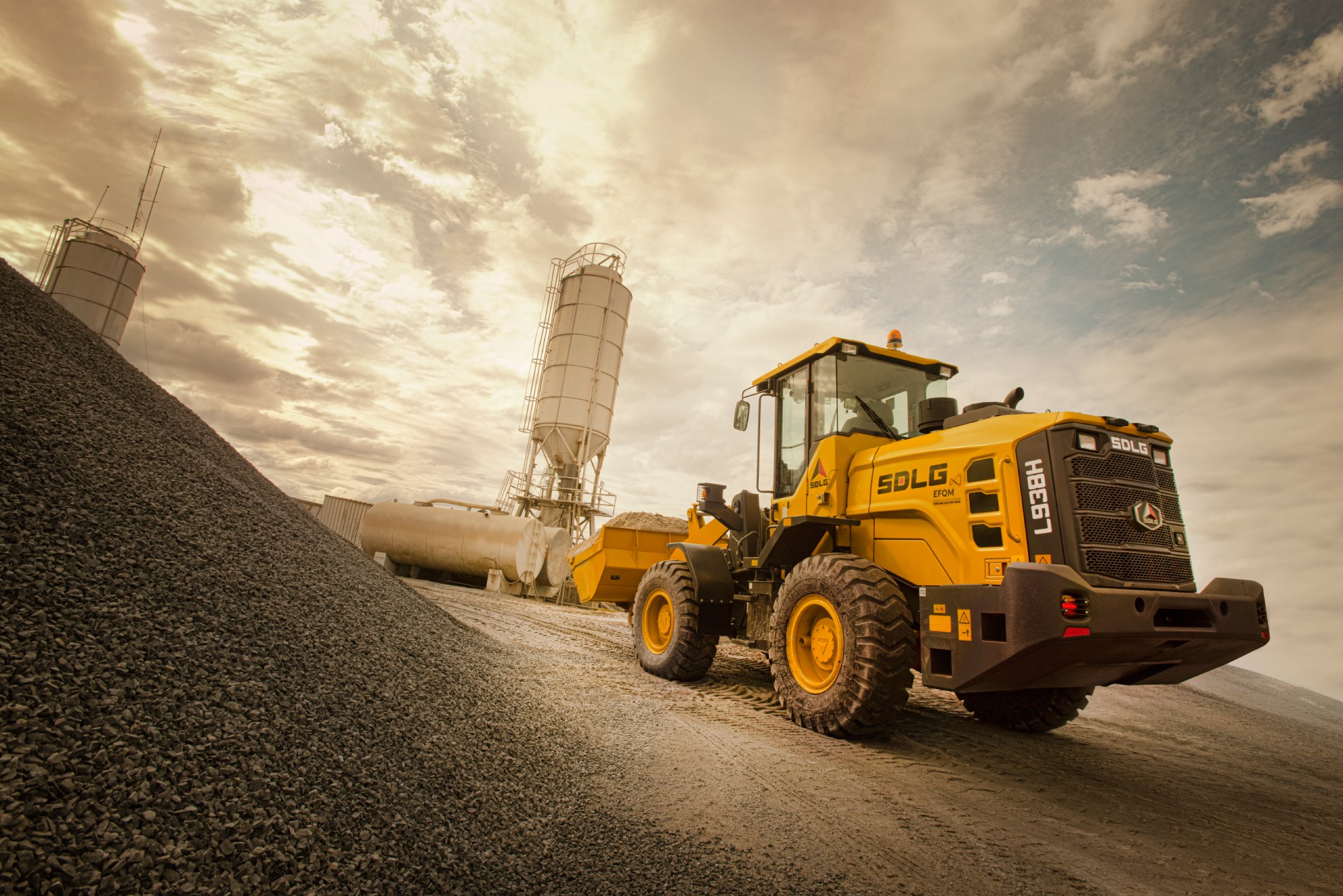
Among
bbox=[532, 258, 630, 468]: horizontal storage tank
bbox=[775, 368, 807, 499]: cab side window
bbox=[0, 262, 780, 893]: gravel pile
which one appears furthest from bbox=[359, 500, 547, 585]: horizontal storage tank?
bbox=[0, 262, 780, 893]: gravel pile

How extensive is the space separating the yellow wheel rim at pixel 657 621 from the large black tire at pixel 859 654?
7.06 feet

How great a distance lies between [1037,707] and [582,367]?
683 inches

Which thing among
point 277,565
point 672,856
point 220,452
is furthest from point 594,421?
point 672,856

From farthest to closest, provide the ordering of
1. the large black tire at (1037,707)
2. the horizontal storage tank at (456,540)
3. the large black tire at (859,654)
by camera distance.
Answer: the horizontal storage tank at (456,540), the large black tire at (1037,707), the large black tire at (859,654)

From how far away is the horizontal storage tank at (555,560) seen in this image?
1582 centimetres

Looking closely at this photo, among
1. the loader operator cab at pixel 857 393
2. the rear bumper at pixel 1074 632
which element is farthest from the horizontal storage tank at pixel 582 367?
the rear bumper at pixel 1074 632

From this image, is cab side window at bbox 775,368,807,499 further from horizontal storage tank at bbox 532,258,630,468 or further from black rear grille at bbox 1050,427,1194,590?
horizontal storage tank at bbox 532,258,630,468

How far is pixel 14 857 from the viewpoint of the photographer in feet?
4.43

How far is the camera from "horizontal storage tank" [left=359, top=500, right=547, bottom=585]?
1539 centimetres

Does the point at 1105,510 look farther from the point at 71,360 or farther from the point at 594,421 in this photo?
the point at 594,421

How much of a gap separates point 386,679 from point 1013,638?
10.9 feet

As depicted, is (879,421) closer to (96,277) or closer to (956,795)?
(956,795)

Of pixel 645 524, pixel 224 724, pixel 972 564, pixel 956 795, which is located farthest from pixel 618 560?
pixel 224 724

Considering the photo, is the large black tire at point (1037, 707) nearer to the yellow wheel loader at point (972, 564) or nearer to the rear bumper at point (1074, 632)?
the yellow wheel loader at point (972, 564)
